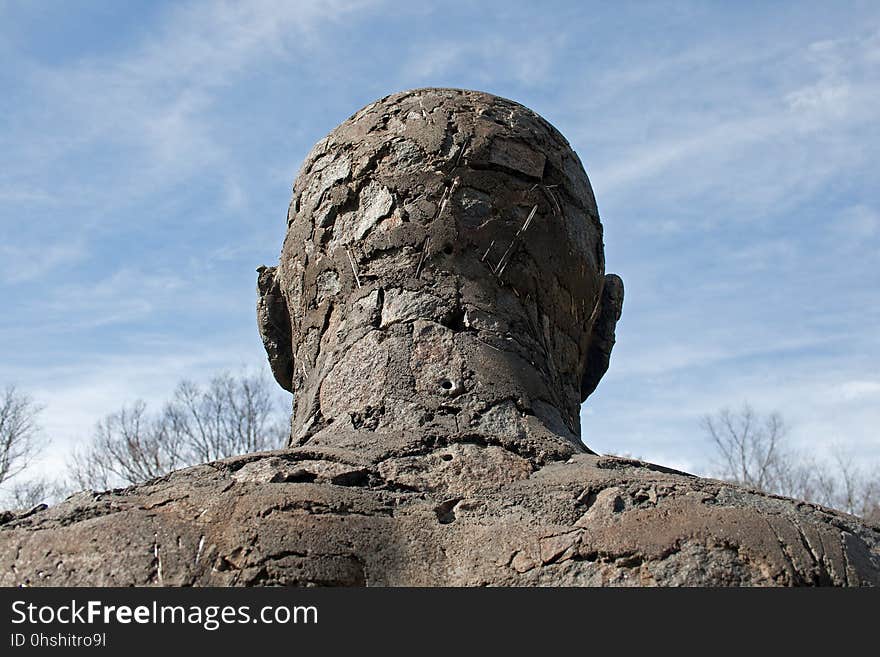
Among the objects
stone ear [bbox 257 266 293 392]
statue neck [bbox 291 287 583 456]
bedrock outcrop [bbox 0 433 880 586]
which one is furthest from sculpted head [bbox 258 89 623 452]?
bedrock outcrop [bbox 0 433 880 586]

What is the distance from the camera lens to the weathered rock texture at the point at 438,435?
2.46 m

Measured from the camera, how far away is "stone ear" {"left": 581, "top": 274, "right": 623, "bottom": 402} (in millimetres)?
4355

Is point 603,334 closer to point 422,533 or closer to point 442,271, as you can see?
point 442,271

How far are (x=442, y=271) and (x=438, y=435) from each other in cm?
79

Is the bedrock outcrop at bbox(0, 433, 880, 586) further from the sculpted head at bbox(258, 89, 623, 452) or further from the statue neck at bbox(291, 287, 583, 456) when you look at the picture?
the sculpted head at bbox(258, 89, 623, 452)

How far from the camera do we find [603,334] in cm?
437

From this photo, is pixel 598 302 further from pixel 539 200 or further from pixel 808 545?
pixel 808 545

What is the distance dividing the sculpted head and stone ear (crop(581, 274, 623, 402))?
166 mm

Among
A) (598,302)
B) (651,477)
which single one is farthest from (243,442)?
(651,477)

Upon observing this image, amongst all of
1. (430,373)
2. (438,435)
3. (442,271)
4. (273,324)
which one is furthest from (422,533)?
(273,324)

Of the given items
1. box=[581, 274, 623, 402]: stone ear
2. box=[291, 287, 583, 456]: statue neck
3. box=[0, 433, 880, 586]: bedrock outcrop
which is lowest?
box=[0, 433, 880, 586]: bedrock outcrop

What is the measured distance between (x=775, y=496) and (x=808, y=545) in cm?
29

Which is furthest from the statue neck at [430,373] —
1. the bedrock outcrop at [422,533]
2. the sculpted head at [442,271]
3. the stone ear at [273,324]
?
the stone ear at [273,324]

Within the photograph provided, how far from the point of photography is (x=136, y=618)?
2.25 metres
